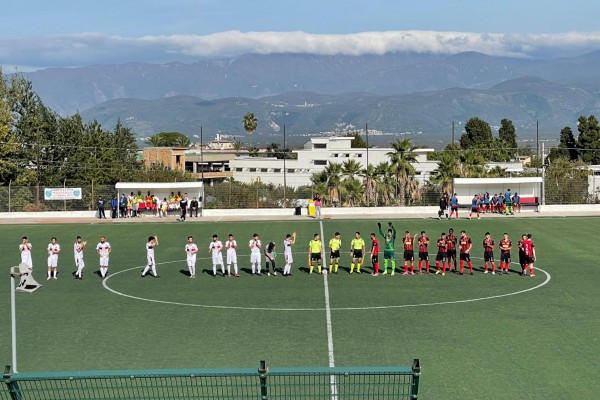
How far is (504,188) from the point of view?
5722 cm

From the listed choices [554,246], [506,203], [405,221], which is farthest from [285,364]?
[506,203]

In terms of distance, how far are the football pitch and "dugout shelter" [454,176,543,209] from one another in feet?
66.0

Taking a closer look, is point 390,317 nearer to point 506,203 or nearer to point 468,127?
point 506,203

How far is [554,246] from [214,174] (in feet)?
331

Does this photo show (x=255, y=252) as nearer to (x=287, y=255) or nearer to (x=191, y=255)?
(x=287, y=255)

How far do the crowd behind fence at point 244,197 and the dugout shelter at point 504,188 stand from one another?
700 mm

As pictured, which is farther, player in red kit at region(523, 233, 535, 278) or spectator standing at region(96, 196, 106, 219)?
spectator standing at region(96, 196, 106, 219)

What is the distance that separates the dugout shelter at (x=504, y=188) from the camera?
56719 mm

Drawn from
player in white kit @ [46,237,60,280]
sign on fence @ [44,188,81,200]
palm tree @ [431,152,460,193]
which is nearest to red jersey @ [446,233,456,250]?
player in white kit @ [46,237,60,280]

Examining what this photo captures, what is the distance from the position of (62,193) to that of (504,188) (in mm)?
28577

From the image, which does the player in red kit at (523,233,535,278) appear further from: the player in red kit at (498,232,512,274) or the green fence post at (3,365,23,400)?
the green fence post at (3,365,23,400)

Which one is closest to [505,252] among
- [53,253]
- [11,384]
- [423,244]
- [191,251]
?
[423,244]

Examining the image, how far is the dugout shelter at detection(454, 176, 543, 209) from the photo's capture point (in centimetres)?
5672

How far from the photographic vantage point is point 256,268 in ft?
106
